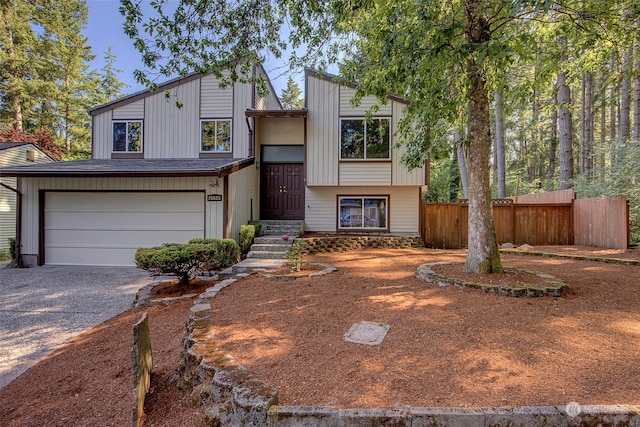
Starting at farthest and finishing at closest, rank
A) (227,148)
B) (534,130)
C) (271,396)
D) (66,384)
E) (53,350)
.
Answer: (534,130)
(227,148)
(53,350)
(66,384)
(271,396)

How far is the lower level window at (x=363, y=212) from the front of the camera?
11.0 meters

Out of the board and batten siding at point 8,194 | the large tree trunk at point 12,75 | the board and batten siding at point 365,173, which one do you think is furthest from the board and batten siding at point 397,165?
the large tree trunk at point 12,75

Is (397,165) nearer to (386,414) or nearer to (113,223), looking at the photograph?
(113,223)

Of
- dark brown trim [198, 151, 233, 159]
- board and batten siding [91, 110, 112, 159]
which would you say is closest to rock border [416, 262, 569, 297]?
dark brown trim [198, 151, 233, 159]

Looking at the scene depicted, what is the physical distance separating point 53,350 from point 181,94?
31.3 ft

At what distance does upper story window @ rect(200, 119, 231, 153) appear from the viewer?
11195 mm

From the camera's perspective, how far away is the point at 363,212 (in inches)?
439

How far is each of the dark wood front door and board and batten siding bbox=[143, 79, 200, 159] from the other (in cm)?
276

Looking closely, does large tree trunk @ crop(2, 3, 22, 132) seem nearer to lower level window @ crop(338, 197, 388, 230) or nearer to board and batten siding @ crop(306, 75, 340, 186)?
board and batten siding @ crop(306, 75, 340, 186)

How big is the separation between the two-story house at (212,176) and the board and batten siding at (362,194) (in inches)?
1.4

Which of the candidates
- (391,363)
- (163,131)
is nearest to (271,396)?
(391,363)

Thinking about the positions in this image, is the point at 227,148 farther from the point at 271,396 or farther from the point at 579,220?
the point at 579,220

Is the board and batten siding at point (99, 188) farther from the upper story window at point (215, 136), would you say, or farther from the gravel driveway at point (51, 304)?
the upper story window at point (215, 136)

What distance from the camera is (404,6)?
4.33 m
